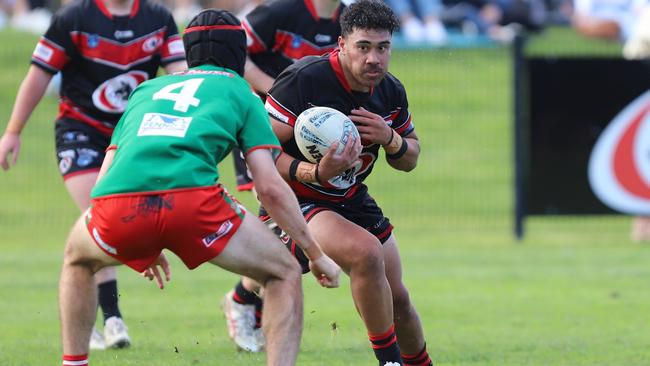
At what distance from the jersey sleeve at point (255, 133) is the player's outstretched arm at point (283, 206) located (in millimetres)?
31

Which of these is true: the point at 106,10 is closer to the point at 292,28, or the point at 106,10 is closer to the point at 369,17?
the point at 292,28

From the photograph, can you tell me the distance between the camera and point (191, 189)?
217 inches

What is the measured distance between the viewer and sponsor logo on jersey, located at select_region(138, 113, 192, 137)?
5.55 metres

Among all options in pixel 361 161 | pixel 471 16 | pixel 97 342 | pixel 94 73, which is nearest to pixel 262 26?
pixel 94 73

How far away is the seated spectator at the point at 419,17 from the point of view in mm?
23016

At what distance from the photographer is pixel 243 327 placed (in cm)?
819

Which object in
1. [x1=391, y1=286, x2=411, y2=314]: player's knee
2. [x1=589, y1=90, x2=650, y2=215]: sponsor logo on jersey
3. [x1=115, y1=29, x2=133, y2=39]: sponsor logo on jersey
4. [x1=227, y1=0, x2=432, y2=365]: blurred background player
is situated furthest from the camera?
[x1=589, y1=90, x2=650, y2=215]: sponsor logo on jersey

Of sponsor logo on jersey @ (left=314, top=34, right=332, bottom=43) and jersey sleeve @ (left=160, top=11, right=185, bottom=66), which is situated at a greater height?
jersey sleeve @ (left=160, top=11, right=185, bottom=66)

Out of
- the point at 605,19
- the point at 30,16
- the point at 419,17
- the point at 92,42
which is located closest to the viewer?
the point at 92,42

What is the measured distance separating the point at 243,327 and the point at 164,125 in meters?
2.87

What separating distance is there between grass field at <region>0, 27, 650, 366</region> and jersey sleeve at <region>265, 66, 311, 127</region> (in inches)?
65.6

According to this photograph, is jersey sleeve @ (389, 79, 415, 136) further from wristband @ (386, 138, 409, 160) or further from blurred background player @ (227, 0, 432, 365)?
wristband @ (386, 138, 409, 160)

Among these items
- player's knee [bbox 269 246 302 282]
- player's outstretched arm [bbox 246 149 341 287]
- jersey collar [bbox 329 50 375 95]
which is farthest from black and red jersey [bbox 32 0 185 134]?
player's knee [bbox 269 246 302 282]

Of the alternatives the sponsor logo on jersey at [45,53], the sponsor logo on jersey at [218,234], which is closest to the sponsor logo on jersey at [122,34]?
the sponsor logo on jersey at [45,53]
